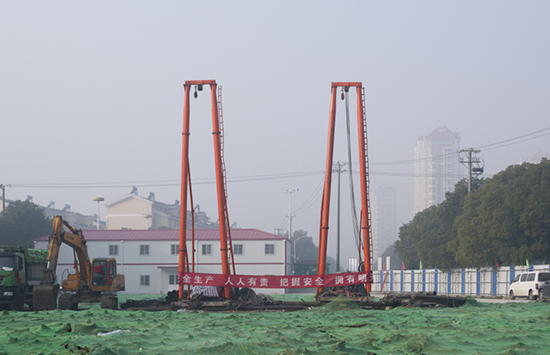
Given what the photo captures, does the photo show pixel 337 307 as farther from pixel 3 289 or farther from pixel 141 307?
pixel 3 289

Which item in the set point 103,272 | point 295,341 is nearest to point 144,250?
point 103,272

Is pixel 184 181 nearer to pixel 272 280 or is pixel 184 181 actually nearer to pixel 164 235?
pixel 272 280

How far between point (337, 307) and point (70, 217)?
100330 mm

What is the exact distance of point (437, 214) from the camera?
4988cm

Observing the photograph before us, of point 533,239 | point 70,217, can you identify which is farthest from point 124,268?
point 70,217

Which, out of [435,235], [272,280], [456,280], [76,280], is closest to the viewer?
[272,280]

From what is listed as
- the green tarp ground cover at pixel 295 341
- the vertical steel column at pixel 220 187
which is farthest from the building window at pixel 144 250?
the green tarp ground cover at pixel 295 341

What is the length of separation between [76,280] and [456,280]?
27.8 m

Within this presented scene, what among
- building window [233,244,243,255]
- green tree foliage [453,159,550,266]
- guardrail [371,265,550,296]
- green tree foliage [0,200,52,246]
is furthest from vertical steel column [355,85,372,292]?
green tree foliage [0,200,52,246]

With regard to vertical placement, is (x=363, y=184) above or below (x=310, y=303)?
above

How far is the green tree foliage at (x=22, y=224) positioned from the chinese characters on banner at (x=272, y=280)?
45110mm

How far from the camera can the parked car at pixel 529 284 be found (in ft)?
85.6

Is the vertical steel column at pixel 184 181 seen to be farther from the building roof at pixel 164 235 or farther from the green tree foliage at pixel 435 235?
the building roof at pixel 164 235

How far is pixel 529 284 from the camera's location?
26.8 meters
